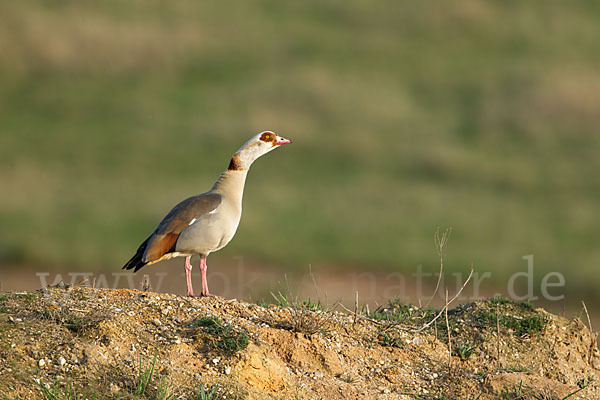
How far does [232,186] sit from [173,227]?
22.7 inches

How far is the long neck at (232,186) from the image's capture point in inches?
282

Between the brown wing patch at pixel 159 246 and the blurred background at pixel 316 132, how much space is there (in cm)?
535

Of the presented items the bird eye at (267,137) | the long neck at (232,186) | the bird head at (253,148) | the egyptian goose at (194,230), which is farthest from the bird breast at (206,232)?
the bird eye at (267,137)

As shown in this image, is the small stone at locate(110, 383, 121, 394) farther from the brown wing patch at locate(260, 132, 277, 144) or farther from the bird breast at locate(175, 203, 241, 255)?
the brown wing patch at locate(260, 132, 277, 144)

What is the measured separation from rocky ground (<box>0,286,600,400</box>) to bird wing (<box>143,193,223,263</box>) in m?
0.57

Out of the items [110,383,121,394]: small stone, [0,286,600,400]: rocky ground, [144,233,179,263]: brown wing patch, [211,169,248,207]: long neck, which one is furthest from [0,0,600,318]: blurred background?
[110,383,121,394]: small stone

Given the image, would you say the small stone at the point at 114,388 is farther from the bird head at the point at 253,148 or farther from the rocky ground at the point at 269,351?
the bird head at the point at 253,148

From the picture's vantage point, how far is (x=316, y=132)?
21859mm

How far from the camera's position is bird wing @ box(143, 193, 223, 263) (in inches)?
271

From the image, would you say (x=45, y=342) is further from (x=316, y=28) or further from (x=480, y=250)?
(x=316, y=28)

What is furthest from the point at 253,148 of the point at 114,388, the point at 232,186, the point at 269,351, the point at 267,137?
the point at 114,388

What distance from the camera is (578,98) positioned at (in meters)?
22.6

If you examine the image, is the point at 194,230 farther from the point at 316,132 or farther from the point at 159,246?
the point at 316,132

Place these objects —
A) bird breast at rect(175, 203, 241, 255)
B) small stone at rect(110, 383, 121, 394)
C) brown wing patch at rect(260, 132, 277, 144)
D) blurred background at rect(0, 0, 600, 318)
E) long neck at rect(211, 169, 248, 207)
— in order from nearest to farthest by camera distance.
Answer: small stone at rect(110, 383, 121, 394) < bird breast at rect(175, 203, 241, 255) < long neck at rect(211, 169, 248, 207) < brown wing patch at rect(260, 132, 277, 144) < blurred background at rect(0, 0, 600, 318)
